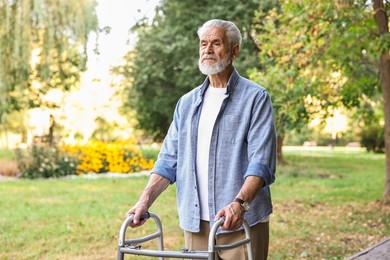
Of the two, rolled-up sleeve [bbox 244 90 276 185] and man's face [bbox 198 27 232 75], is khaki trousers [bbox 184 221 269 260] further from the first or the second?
man's face [bbox 198 27 232 75]

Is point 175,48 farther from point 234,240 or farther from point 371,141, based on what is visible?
point 371,141

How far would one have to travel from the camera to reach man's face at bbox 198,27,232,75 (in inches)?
113

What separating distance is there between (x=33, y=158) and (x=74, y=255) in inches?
345

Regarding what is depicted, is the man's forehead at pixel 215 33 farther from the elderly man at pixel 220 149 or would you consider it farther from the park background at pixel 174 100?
the park background at pixel 174 100

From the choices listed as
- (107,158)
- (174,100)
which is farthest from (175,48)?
(107,158)

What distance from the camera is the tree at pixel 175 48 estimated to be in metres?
17.8

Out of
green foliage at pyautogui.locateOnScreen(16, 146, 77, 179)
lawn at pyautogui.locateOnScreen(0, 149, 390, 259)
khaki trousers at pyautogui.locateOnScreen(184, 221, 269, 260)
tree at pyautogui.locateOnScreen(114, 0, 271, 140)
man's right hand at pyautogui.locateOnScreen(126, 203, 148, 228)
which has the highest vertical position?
tree at pyautogui.locateOnScreen(114, 0, 271, 140)

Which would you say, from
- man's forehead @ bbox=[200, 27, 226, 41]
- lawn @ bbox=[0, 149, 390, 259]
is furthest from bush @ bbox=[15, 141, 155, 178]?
man's forehead @ bbox=[200, 27, 226, 41]

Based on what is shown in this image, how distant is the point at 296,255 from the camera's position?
6.48m

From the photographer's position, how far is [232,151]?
2844 millimetres

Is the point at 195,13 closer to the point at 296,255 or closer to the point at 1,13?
the point at 1,13

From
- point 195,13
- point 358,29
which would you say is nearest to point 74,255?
point 358,29

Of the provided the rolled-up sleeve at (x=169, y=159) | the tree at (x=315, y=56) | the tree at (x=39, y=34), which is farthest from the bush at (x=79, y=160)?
the rolled-up sleeve at (x=169, y=159)

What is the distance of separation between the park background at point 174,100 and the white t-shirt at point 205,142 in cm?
363
